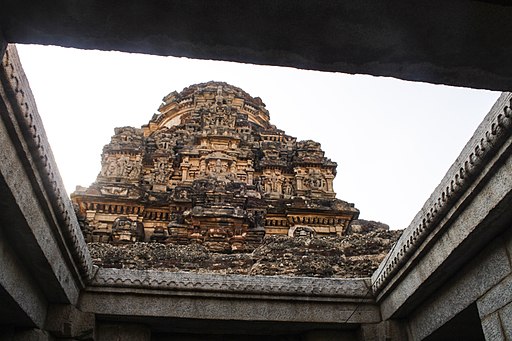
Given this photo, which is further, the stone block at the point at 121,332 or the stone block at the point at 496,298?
the stone block at the point at 121,332

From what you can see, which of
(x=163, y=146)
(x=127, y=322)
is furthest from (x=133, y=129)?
(x=127, y=322)

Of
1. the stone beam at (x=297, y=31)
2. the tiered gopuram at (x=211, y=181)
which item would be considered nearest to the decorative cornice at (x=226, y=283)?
the stone beam at (x=297, y=31)

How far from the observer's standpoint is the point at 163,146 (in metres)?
20.8

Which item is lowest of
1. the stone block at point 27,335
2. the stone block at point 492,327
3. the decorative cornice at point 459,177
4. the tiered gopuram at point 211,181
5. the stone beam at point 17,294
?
the stone block at point 492,327

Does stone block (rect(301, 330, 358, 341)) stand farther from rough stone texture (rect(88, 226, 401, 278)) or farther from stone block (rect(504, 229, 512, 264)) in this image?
stone block (rect(504, 229, 512, 264))

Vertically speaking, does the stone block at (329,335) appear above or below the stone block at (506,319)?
above

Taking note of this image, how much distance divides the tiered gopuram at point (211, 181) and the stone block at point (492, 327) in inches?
289

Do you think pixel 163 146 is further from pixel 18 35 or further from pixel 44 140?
pixel 18 35

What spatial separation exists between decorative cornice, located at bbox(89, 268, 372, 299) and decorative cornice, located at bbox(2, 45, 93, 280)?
1.11 feet

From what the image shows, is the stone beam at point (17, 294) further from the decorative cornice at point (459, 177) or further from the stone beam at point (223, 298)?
the decorative cornice at point (459, 177)

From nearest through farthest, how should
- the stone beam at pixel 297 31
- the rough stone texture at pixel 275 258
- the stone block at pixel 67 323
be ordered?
the stone beam at pixel 297 31 < the stone block at pixel 67 323 < the rough stone texture at pixel 275 258

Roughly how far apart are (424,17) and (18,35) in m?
1.47

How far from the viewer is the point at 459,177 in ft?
10.5

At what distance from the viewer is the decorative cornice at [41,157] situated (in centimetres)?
239
